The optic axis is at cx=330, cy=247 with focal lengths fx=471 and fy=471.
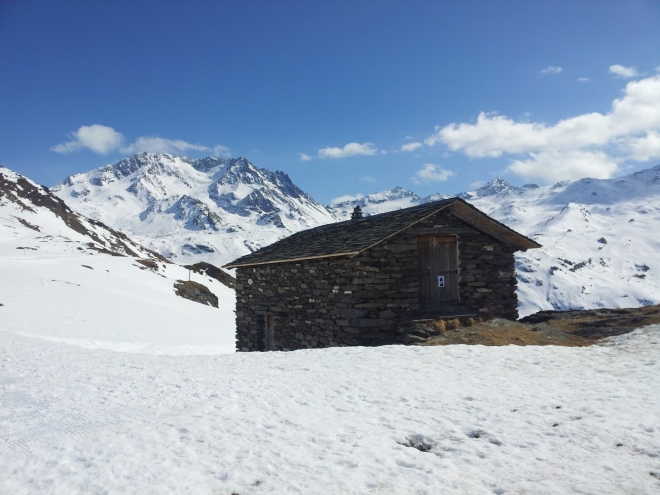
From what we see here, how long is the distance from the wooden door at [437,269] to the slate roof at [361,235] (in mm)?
976

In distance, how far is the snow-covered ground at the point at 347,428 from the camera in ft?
14.5

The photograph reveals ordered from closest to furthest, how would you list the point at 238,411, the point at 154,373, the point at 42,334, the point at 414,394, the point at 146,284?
the point at 238,411
the point at 414,394
the point at 154,373
the point at 42,334
the point at 146,284

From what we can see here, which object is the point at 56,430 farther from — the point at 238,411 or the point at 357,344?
the point at 357,344

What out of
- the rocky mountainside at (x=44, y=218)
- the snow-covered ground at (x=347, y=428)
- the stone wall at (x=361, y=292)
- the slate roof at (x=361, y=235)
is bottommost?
the snow-covered ground at (x=347, y=428)

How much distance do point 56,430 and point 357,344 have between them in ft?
27.1

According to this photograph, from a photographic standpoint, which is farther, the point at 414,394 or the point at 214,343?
the point at 214,343

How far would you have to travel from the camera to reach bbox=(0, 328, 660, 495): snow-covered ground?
4406mm

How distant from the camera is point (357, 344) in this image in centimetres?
1312

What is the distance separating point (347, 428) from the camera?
5676mm

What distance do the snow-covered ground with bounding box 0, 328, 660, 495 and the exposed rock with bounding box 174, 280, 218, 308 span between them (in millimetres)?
39246

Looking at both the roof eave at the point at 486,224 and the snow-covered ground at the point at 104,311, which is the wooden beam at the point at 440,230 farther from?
the snow-covered ground at the point at 104,311

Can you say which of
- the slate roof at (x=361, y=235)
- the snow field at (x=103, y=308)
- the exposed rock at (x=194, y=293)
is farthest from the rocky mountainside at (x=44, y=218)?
the slate roof at (x=361, y=235)

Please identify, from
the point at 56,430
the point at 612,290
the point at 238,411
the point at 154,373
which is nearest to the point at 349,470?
the point at 238,411

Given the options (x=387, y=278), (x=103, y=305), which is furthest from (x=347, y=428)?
(x=103, y=305)
